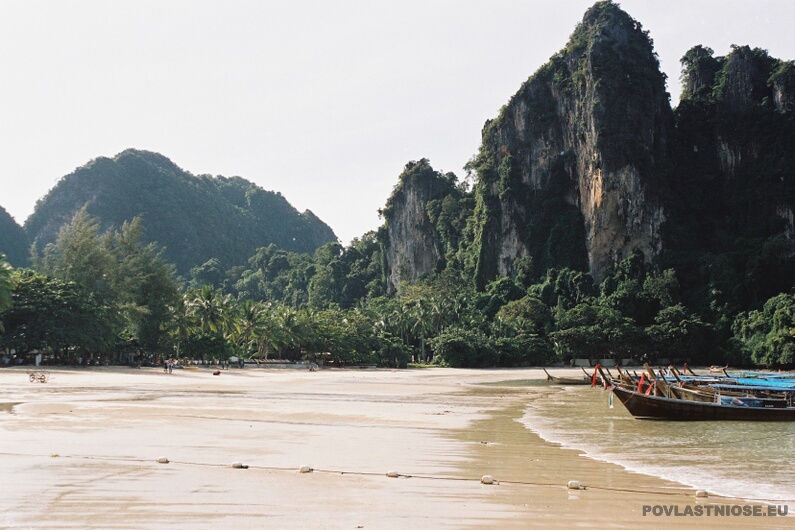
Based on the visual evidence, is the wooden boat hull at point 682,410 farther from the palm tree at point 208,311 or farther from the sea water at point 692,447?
the palm tree at point 208,311

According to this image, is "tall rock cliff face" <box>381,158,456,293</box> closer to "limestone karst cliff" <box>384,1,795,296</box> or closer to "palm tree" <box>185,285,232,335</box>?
"limestone karst cliff" <box>384,1,795,296</box>

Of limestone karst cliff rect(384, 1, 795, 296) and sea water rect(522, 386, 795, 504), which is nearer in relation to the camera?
sea water rect(522, 386, 795, 504)

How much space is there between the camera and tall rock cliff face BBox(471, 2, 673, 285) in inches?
3964

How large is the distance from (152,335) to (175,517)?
5484cm

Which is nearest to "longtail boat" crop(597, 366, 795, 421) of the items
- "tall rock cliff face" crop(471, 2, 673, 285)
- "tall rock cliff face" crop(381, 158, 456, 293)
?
"tall rock cliff face" crop(471, 2, 673, 285)

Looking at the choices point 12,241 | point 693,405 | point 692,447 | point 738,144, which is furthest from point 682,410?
point 12,241

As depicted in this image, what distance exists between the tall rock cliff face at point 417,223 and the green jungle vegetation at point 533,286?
23.4 inches

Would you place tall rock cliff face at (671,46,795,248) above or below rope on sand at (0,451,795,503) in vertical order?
above

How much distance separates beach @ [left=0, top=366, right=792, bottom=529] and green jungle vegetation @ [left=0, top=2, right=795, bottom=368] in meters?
34.2

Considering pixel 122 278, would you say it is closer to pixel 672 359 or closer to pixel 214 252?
pixel 672 359

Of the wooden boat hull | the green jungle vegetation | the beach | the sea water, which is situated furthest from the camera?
the green jungle vegetation

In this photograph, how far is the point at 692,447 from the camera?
47.9 feet

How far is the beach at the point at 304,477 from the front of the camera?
→ 6824 millimetres

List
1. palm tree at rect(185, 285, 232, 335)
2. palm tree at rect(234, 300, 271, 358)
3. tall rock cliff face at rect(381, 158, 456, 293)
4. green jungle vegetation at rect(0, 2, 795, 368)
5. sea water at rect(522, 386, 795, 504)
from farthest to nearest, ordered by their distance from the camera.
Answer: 1. tall rock cliff face at rect(381, 158, 456, 293)
2. palm tree at rect(234, 300, 271, 358)
3. palm tree at rect(185, 285, 232, 335)
4. green jungle vegetation at rect(0, 2, 795, 368)
5. sea water at rect(522, 386, 795, 504)
